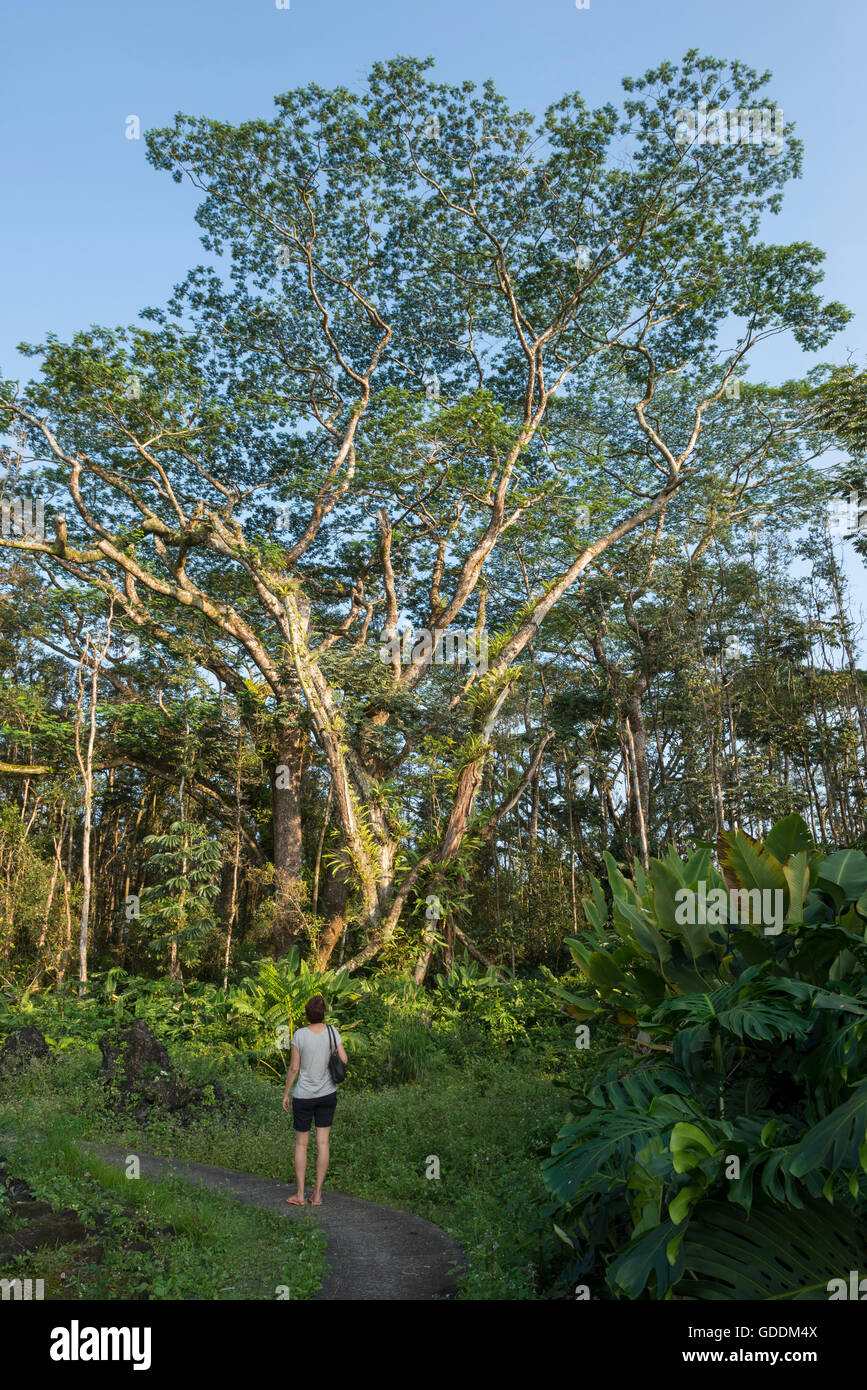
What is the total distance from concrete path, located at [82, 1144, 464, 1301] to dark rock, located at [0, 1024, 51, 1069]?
3.12m

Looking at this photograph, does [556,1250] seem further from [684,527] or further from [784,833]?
[684,527]

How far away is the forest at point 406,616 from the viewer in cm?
1358

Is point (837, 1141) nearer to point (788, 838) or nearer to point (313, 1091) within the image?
point (788, 838)

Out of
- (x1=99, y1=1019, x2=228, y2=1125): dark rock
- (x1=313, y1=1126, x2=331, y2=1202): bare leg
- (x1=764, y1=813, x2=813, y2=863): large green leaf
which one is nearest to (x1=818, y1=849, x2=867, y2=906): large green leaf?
(x1=764, y1=813, x2=813, y2=863): large green leaf

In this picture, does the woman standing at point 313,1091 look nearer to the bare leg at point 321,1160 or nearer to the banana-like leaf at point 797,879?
the bare leg at point 321,1160

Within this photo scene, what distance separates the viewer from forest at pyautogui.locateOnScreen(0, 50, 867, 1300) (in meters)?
13.6

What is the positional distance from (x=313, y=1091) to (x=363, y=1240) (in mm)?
990

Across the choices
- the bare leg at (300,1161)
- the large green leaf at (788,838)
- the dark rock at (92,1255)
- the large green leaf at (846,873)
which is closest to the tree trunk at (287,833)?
the bare leg at (300,1161)

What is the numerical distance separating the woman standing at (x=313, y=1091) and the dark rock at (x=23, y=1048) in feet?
16.3

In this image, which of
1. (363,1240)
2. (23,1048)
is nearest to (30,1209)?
(363,1240)

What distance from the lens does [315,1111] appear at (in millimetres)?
6168
